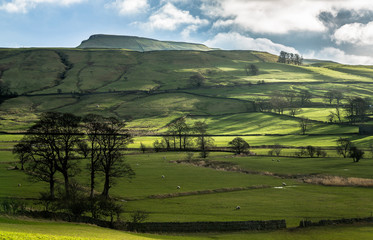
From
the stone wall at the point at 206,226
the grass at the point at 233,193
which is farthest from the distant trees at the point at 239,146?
the stone wall at the point at 206,226

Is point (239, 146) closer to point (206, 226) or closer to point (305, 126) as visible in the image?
point (305, 126)

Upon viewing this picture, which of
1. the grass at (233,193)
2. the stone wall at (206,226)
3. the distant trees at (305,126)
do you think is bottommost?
the grass at (233,193)

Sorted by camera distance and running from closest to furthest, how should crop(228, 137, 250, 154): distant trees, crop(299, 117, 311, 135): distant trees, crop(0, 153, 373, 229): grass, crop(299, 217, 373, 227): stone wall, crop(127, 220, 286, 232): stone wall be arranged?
crop(127, 220, 286, 232): stone wall < crop(299, 217, 373, 227): stone wall < crop(0, 153, 373, 229): grass < crop(228, 137, 250, 154): distant trees < crop(299, 117, 311, 135): distant trees

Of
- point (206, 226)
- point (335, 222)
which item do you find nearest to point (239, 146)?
point (335, 222)

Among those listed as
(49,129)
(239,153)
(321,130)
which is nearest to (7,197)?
(49,129)

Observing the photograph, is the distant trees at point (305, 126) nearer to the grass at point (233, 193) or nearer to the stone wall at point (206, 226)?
the grass at point (233, 193)

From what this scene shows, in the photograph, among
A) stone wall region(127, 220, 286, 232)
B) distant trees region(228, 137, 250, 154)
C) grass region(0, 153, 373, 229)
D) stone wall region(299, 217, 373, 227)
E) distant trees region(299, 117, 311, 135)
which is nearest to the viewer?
stone wall region(127, 220, 286, 232)

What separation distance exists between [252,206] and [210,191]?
13790 millimetres

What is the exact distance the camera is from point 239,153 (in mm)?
126125

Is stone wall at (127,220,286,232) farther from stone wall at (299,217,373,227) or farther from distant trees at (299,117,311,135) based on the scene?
distant trees at (299,117,311,135)

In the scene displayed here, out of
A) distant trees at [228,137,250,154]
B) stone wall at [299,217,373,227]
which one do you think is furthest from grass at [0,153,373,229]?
distant trees at [228,137,250,154]

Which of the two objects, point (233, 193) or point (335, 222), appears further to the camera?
point (233, 193)

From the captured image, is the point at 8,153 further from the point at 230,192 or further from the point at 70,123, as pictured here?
the point at 230,192

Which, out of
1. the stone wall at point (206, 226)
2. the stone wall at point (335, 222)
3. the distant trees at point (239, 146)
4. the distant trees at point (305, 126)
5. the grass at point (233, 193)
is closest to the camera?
the stone wall at point (206, 226)
